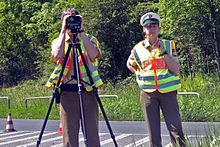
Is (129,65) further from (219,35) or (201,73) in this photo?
(219,35)

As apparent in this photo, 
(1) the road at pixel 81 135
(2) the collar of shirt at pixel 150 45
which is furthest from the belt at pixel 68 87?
(1) the road at pixel 81 135

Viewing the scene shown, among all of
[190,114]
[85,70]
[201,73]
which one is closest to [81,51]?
[85,70]

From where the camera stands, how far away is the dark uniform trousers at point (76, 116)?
7.31 m

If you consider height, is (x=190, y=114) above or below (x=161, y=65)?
below

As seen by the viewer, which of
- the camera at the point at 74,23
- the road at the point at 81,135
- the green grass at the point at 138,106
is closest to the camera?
the camera at the point at 74,23

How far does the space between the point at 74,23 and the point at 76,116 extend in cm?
105

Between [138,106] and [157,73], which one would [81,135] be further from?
[138,106]

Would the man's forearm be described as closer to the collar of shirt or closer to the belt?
the belt

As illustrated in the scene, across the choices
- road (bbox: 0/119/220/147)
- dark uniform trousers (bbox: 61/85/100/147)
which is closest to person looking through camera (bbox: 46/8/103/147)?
dark uniform trousers (bbox: 61/85/100/147)

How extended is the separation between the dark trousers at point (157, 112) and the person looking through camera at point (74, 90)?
2.72 ft

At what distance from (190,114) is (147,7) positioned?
65.4 feet

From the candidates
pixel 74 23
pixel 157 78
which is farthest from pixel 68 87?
pixel 157 78

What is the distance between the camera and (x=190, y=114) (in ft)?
62.7

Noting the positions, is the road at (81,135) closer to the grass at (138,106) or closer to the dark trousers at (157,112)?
the grass at (138,106)
